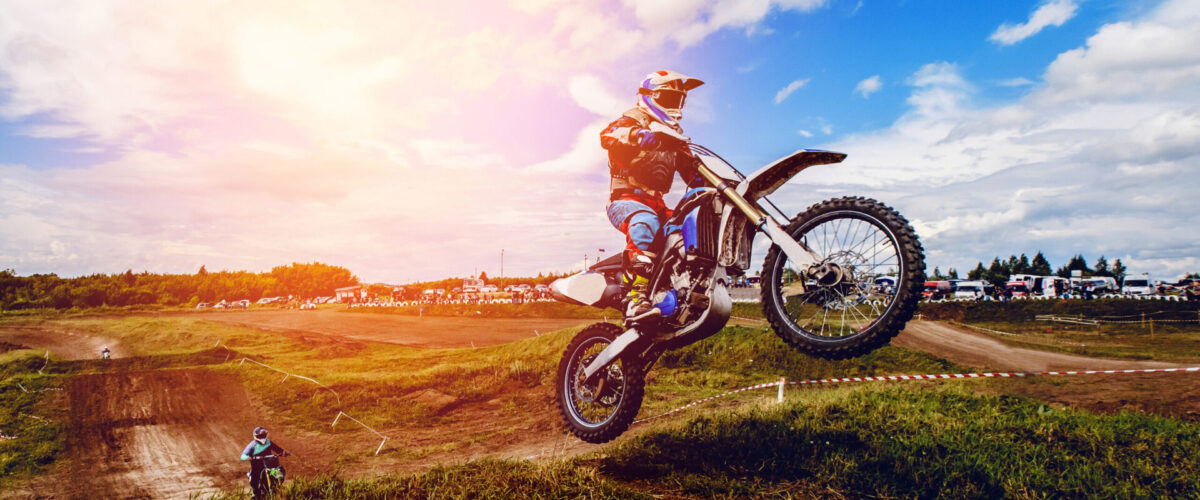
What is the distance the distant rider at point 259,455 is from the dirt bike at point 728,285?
769cm

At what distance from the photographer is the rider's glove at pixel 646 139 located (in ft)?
18.0

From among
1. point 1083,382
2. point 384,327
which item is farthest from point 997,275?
point 384,327

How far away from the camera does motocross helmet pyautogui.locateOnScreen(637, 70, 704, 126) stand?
18.5 feet

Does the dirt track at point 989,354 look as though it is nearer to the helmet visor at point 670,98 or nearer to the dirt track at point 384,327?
the dirt track at point 384,327

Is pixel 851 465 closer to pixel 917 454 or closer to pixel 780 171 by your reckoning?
pixel 917 454

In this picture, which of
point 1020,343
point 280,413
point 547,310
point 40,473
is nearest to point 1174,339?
point 1020,343

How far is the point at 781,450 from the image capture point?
7617 millimetres

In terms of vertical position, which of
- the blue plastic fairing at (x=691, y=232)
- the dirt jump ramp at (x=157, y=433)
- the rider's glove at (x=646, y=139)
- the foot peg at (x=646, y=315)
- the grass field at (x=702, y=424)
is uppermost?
the rider's glove at (x=646, y=139)

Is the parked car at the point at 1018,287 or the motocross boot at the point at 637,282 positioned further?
the parked car at the point at 1018,287

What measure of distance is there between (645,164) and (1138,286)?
75961 mm

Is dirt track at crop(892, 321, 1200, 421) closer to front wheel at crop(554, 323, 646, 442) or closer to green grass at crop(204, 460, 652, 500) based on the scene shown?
green grass at crop(204, 460, 652, 500)

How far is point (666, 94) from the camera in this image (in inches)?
224

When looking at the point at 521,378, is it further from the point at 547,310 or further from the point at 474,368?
the point at 547,310

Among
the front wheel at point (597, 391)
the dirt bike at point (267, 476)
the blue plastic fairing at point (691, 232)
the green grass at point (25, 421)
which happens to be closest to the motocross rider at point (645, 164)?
the blue plastic fairing at point (691, 232)
